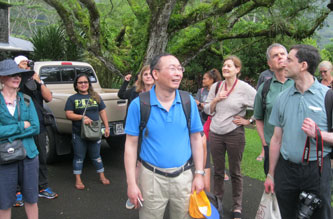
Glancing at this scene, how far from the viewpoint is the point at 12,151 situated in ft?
9.30

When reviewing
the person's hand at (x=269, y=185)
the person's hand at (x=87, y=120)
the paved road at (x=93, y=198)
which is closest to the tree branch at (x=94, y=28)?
the paved road at (x=93, y=198)

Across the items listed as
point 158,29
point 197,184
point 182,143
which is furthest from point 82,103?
point 158,29

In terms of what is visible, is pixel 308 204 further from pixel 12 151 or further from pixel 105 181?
pixel 105 181

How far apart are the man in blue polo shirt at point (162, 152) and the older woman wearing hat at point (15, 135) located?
49.4 inches

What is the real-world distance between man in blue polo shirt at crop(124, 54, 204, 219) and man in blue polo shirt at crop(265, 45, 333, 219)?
2.49 ft

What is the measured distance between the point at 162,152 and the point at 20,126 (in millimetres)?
1539

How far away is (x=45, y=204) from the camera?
167 inches

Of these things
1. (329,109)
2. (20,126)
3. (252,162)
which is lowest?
(252,162)

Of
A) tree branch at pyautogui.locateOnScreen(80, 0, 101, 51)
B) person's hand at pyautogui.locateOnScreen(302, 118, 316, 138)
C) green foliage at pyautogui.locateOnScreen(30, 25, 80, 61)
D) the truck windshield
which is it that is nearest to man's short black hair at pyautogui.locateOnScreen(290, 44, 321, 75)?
person's hand at pyautogui.locateOnScreen(302, 118, 316, 138)

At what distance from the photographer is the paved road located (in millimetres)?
3973

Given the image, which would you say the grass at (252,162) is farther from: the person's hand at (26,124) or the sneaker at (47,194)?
the person's hand at (26,124)

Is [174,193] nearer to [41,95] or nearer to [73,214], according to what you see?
[73,214]

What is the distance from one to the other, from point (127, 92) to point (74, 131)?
1.10 metres

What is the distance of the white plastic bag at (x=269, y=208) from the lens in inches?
94.6
